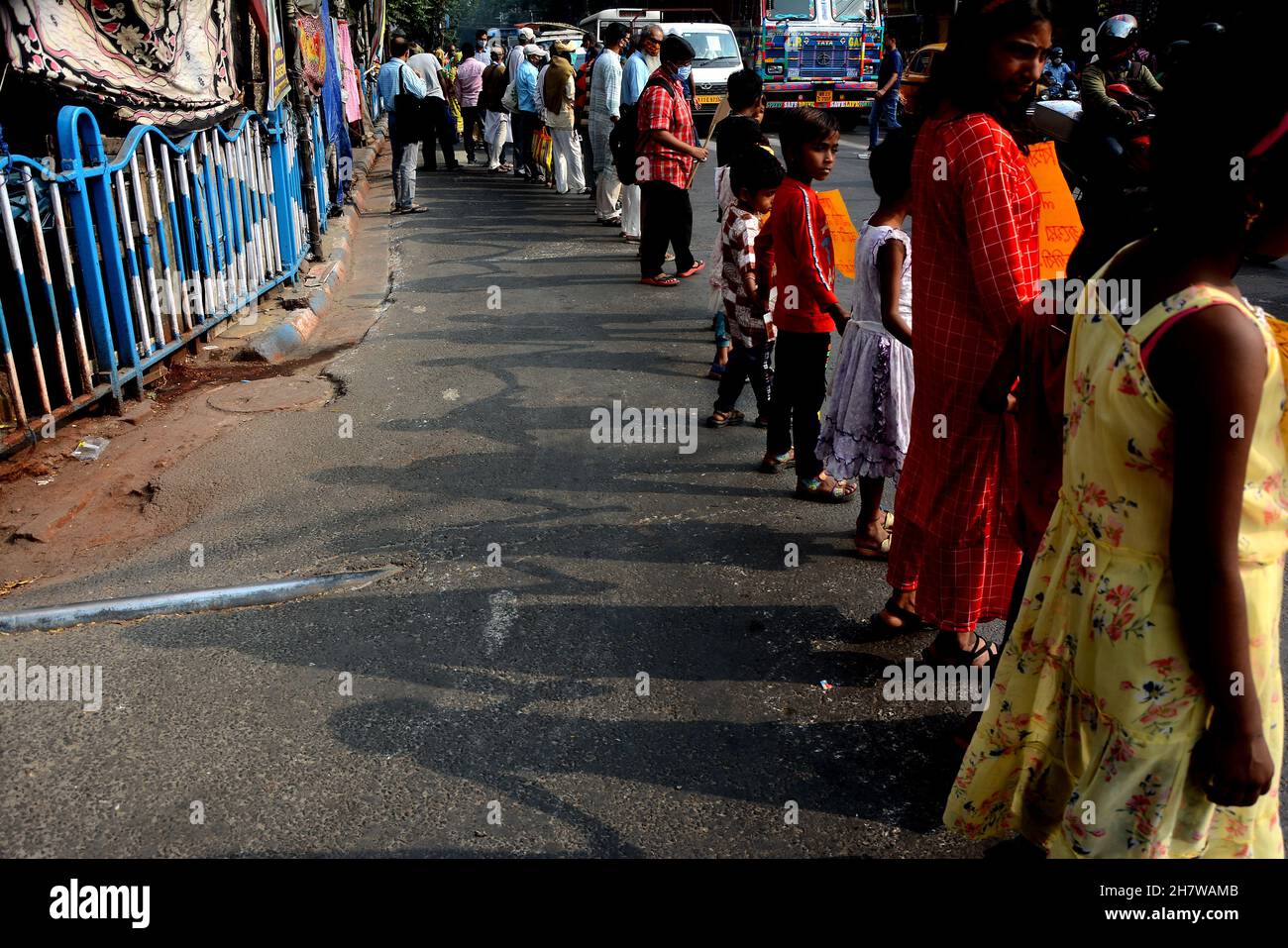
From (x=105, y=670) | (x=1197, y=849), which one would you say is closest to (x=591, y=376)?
(x=105, y=670)

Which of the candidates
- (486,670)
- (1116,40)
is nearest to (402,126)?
(1116,40)

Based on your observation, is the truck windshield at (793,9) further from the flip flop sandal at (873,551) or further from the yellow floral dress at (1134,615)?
the yellow floral dress at (1134,615)

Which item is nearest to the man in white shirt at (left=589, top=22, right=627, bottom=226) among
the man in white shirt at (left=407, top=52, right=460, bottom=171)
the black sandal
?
the man in white shirt at (left=407, top=52, right=460, bottom=171)

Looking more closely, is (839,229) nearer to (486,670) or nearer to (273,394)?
(486,670)

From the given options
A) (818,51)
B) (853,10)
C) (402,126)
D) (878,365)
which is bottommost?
(878,365)

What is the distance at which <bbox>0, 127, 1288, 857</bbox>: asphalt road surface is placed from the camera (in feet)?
8.55

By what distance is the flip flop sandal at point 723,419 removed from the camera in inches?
219

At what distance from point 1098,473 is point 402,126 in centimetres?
1201

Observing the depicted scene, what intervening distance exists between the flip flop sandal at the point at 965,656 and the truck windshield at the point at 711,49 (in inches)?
734

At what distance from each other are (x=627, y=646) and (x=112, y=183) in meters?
4.09

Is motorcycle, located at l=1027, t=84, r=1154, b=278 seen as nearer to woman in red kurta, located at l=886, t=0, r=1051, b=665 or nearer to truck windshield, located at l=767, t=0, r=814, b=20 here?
woman in red kurta, located at l=886, t=0, r=1051, b=665

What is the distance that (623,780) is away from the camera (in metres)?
2.76

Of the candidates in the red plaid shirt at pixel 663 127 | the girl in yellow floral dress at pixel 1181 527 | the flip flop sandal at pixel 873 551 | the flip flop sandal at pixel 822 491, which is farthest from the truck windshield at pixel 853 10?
the girl in yellow floral dress at pixel 1181 527

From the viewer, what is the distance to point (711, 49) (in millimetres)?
20125
